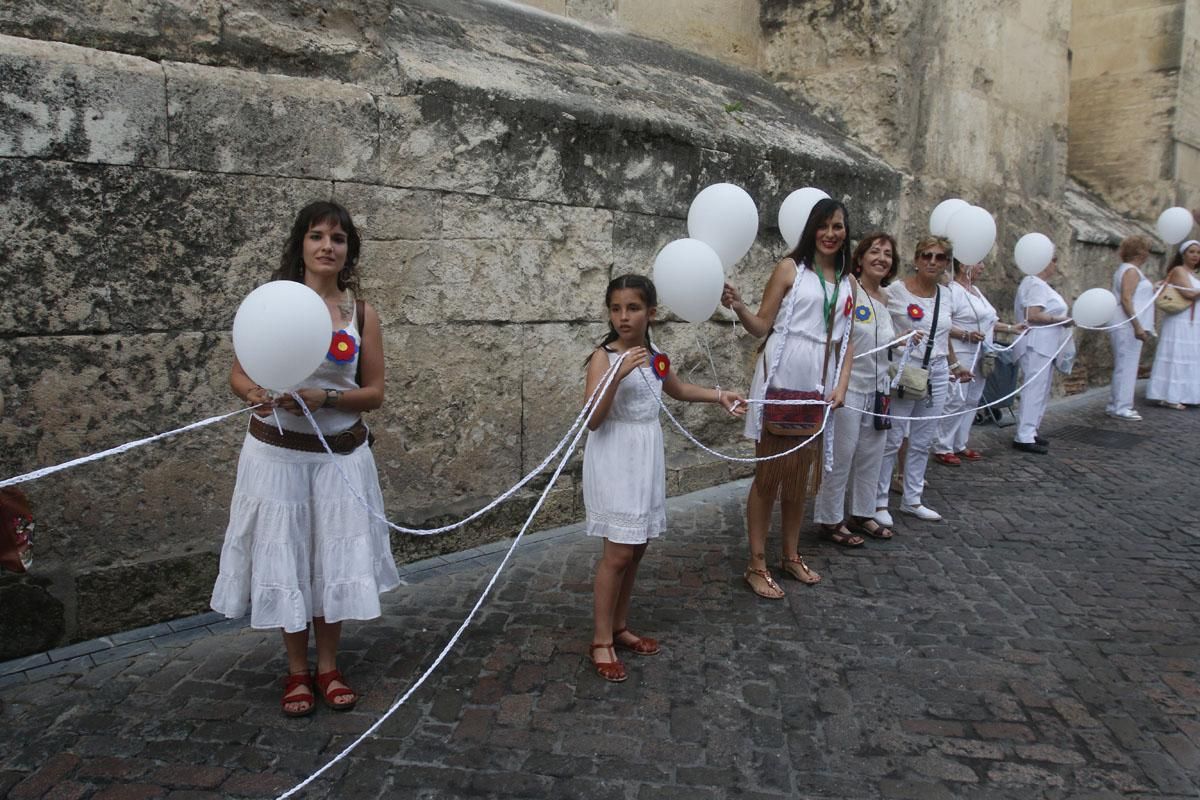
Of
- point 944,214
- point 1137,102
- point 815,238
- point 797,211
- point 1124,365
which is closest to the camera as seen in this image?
point 815,238

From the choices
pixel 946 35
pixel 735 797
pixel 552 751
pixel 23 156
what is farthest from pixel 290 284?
pixel 946 35

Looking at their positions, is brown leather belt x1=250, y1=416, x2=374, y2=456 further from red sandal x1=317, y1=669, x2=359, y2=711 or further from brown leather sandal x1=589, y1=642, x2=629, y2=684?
brown leather sandal x1=589, y1=642, x2=629, y2=684

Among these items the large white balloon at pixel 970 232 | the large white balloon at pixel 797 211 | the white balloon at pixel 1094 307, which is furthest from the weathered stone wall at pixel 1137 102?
the large white balloon at pixel 797 211

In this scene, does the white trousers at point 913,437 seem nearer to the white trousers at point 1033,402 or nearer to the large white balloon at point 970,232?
the large white balloon at point 970,232

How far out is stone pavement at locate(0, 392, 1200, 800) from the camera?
266 centimetres

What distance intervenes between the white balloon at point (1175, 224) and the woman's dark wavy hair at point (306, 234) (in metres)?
9.59

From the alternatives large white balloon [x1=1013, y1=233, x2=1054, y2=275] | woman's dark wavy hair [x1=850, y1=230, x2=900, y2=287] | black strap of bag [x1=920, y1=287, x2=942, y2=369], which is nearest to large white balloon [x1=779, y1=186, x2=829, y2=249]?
woman's dark wavy hair [x1=850, y1=230, x2=900, y2=287]

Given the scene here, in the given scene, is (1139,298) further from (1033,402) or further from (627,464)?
(627,464)

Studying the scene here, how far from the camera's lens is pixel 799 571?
14.1 feet

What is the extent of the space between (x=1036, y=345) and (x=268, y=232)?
20.8 ft

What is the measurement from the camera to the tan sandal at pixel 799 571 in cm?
428

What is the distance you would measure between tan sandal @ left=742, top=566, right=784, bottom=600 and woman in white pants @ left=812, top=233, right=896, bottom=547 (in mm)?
713

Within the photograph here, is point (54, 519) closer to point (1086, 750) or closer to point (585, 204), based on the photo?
point (585, 204)

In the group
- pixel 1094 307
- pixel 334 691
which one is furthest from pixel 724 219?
pixel 1094 307
